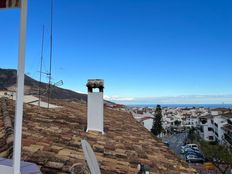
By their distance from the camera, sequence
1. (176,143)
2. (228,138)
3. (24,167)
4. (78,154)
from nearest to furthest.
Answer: (24,167) < (78,154) < (228,138) < (176,143)

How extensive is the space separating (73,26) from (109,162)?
7.38 m

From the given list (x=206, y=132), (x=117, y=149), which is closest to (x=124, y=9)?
(x=117, y=149)

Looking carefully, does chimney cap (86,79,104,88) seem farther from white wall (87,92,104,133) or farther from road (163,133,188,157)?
road (163,133,188,157)

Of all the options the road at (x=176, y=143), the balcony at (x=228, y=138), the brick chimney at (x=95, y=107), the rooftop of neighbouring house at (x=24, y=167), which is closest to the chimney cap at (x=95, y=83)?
the brick chimney at (x=95, y=107)

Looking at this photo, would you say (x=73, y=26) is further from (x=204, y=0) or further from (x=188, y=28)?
(x=188, y=28)

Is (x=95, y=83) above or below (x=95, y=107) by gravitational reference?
above

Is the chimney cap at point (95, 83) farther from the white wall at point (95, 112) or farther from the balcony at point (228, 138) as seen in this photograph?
the balcony at point (228, 138)

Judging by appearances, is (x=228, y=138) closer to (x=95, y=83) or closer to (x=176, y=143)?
(x=176, y=143)

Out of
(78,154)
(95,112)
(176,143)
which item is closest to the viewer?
(78,154)

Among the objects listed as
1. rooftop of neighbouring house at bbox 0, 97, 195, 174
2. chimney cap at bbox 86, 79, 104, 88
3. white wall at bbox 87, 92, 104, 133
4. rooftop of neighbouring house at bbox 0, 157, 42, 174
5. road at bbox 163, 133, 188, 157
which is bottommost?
road at bbox 163, 133, 188, 157

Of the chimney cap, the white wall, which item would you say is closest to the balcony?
the white wall

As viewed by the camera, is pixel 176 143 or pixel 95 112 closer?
pixel 95 112

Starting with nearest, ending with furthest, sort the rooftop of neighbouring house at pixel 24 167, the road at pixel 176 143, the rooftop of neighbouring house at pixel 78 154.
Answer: the rooftop of neighbouring house at pixel 24 167 → the rooftop of neighbouring house at pixel 78 154 → the road at pixel 176 143

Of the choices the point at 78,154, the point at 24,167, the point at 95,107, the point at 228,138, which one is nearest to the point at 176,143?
the point at 228,138
